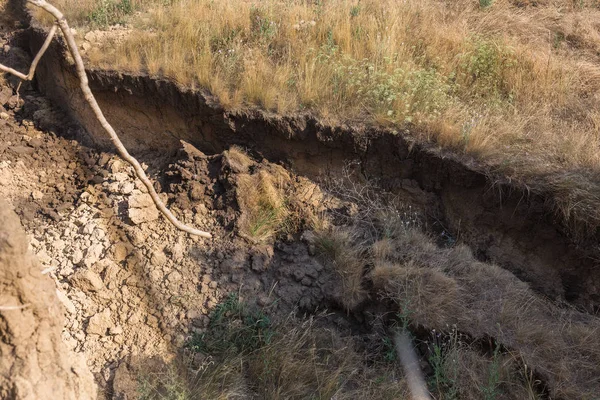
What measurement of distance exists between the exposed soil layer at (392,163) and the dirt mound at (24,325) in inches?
112

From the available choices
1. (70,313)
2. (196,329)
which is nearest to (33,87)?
(70,313)

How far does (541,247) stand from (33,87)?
18.7 feet

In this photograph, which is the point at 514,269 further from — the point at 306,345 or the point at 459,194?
the point at 306,345

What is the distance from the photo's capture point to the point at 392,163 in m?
5.67

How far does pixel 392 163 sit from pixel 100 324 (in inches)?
116

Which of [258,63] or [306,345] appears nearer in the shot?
[306,345]

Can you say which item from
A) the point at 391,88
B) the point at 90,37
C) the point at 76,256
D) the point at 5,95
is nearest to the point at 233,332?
the point at 76,256

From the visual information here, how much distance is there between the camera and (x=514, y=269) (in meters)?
5.43

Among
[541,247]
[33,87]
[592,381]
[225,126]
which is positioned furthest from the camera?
[33,87]

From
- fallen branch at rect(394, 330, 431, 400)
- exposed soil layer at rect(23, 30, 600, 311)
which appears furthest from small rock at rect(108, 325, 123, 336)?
fallen branch at rect(394, 330, 431, 400)

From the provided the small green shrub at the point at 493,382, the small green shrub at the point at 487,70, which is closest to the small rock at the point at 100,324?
the small green shrub at the point at 493,382

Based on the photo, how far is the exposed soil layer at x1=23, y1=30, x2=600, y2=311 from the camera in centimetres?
530

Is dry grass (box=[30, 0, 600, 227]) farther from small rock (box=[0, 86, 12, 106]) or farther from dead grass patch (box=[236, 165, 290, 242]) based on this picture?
small rock (box=[0, 86, 12, 106])

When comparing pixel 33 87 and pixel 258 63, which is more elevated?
pixel 258 63
